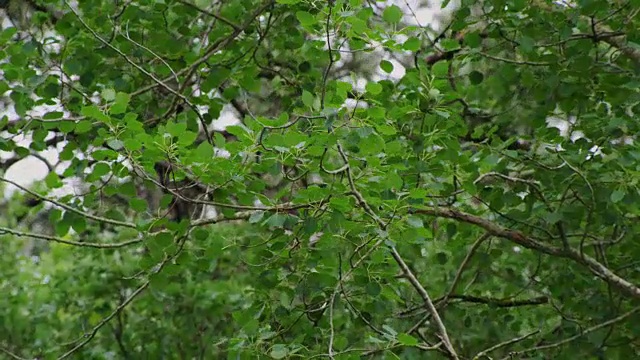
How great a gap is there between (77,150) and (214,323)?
1492 millimetres

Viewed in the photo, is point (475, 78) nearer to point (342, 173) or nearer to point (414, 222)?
point (342, 173)

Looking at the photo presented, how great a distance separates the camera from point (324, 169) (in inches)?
96.0

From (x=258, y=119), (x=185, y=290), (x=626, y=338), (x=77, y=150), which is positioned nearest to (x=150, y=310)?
(x=185, y=290)

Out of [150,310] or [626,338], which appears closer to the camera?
[626,338]

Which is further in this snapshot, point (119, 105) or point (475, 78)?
point (475, 78)

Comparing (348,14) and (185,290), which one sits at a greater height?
(348,14)

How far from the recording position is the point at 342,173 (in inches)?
103

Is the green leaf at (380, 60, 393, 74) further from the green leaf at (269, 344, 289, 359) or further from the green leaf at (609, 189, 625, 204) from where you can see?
the green leaf at (269, 344, 289, 359)

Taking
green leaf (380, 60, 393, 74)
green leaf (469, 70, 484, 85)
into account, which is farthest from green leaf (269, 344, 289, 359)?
green leaf (469, 70, 484, 85)

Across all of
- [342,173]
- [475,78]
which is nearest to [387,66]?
[342,173]

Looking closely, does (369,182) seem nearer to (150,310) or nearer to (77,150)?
(77,150)

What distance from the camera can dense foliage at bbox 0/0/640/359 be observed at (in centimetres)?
A: 246

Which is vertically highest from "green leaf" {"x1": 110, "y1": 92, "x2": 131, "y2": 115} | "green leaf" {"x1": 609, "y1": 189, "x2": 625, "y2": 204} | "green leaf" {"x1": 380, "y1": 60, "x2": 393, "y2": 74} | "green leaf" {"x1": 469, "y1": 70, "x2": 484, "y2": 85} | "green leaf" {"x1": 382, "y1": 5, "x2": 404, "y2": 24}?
"green leaf" {"x1": 382, "y1": 5, "x2": 404, "y2": 24}

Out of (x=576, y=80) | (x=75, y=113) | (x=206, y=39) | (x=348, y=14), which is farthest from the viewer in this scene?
(x=206, y=39)
